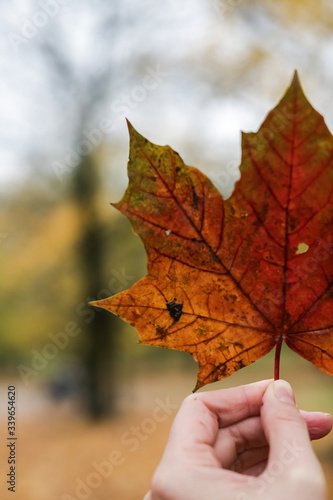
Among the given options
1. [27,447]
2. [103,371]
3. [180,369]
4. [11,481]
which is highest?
[180,369]

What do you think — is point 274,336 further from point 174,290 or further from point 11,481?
point 11,481

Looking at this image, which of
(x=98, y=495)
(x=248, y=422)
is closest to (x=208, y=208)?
(x=248, y=422)

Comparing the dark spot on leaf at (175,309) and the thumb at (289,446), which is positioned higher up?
the dark spot on leaf at (175,309)

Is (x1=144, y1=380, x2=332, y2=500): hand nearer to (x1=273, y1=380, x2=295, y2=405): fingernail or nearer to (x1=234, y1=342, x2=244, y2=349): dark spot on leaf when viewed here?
(x1=273, y1=380, x2=295, y2=405): fingernail

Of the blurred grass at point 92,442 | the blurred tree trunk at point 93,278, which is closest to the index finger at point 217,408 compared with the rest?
the blurred grass at point 92,442

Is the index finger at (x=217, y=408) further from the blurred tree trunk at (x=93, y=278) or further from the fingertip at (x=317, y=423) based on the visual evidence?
the blurred tree trunk at (x=93, y=278)

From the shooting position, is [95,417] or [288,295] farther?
[95,417]

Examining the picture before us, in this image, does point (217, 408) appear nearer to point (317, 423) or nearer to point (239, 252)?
point (317, 423)
